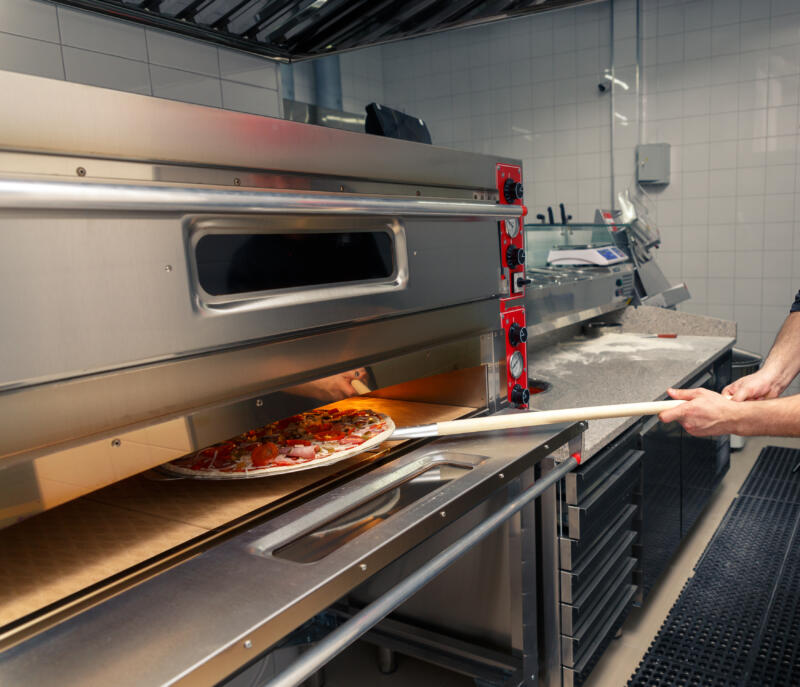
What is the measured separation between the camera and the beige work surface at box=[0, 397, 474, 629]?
2.34 ft

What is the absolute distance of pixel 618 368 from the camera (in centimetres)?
249

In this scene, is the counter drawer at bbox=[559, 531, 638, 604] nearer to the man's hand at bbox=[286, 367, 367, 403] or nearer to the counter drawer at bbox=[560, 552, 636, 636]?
the counter drawer at bbox=[560, 552, 636, 636]

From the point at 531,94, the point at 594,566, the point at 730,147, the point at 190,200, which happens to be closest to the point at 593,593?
the point at 594,566

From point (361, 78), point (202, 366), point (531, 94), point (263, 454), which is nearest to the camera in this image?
point (202, 366)

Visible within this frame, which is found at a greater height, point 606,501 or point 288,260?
point 288,260

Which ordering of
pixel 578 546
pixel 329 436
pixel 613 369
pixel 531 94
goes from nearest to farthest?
pixel 329 436 → pixel 578 546 → pixel 613 369 → pixel 531 94

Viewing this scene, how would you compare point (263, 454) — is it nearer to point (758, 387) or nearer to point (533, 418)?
point (533, 418)

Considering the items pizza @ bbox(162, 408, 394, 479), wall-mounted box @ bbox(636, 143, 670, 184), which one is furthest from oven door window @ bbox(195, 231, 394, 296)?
wall-mounted box @ bbox(636, 143, 670, 184)

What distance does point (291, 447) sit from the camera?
1077 mm

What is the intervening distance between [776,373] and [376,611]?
1435 mm

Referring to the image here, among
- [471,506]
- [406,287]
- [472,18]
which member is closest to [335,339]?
[406,287]

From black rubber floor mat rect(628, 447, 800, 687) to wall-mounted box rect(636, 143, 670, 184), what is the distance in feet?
7.26

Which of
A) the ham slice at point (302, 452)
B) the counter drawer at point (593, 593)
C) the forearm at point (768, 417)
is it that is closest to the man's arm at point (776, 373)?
the forearm at point (768, 417)

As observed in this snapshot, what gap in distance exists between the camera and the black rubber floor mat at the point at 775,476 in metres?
3.23
